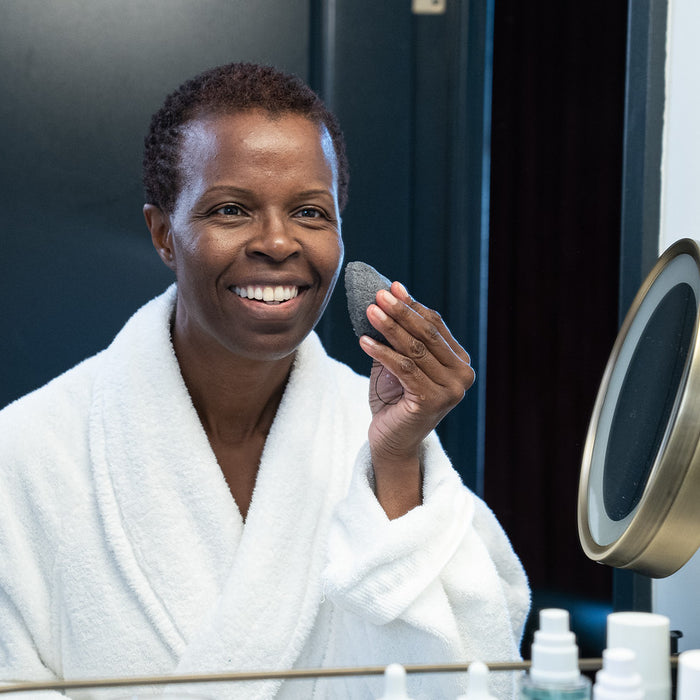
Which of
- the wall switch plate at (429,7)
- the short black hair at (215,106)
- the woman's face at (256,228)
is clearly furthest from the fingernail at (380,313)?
the wall switch plate at (429,7)

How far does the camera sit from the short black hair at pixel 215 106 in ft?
2.91

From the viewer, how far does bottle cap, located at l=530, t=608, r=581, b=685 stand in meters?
0.52

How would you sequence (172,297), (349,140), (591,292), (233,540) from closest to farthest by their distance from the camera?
(233,540)
(172,297)
(349,140)
(591,292)

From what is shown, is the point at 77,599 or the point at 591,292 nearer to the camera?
the point at 77,599

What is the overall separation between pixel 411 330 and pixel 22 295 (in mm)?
520

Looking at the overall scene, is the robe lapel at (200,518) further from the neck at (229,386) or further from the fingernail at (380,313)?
the fingernail at (380,313)

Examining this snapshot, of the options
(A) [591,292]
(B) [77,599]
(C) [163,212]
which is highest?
(C) [163,212]

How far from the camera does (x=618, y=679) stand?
0.50 m

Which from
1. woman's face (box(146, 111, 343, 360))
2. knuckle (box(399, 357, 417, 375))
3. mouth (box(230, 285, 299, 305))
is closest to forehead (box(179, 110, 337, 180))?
woman's face (box(146, 111, 343, 360))

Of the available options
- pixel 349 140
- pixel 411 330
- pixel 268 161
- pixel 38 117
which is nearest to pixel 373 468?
pixel 411 330

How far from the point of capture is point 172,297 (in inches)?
40.4

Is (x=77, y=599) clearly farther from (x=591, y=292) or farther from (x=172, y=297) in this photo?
(x=591, y=292)

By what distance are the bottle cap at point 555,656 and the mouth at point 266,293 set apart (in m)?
0.44

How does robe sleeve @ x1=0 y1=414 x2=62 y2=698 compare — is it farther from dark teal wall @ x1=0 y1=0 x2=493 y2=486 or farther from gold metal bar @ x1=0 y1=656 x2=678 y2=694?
gold metal bar @ x1=0 y1=656 x2=678 y2=694
